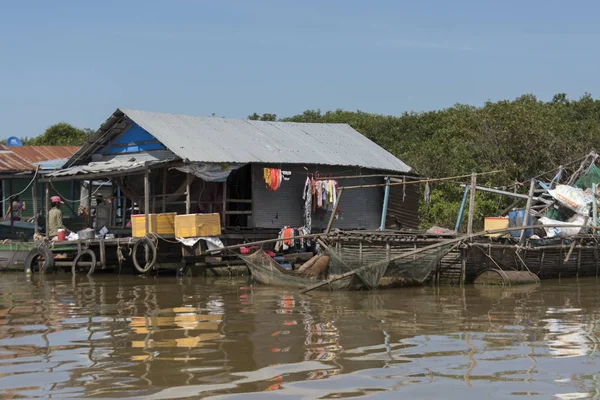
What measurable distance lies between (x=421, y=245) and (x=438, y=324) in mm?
4935

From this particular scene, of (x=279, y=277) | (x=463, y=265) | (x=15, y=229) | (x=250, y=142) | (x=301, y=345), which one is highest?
(x=250, y=142)

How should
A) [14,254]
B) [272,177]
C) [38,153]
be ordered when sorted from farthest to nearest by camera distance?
1. [38,153]
2. [14,254]
3. [272,177]

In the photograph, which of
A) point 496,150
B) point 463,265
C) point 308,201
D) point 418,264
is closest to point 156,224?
point 308,201

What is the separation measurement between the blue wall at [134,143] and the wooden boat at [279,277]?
5168 millimetres

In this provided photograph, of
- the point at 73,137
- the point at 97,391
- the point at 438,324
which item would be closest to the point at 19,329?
the point at 97,391

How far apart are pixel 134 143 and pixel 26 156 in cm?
665

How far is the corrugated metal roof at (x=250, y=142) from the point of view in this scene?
18281mm

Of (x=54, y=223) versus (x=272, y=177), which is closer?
(x=272, y=177)

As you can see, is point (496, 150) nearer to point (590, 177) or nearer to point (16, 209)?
point (590, 177)

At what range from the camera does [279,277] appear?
1453 cm

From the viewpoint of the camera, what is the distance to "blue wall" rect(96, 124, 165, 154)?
19.2m

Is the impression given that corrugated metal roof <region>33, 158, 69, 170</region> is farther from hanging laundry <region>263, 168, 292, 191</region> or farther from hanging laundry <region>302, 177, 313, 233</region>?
hanging laundry <region>302, 177, 313, 233</region>

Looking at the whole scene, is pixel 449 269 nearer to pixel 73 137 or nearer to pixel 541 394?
pixel 541 394

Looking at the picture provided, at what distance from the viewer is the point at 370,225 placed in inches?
853
